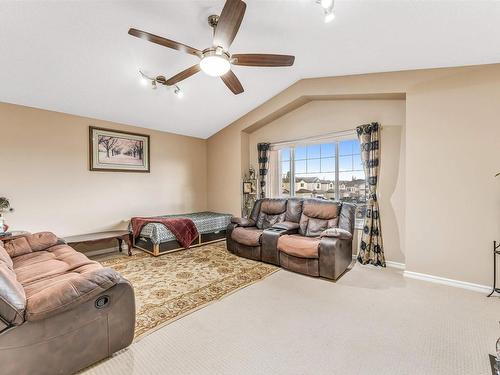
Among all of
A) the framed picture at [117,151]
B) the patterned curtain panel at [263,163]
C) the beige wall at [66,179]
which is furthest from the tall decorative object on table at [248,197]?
the framed picture at [117,151]

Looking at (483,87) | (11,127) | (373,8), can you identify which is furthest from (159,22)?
(483,87)

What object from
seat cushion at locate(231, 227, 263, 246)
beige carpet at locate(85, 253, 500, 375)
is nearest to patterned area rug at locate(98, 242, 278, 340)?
beige carpet at locate(85, 253, 500, 375)

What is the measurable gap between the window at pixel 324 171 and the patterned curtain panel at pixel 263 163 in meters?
0.30

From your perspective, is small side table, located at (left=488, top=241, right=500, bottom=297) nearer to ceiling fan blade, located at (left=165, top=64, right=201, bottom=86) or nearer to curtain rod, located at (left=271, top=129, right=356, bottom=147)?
curtain rod, located at (left=271, top=129, right=356, bottom=147)

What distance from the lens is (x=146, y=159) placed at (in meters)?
5.16

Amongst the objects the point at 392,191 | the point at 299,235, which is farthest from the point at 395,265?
the point at 299,235

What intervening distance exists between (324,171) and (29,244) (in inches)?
179

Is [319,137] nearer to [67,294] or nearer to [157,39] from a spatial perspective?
[157,39]

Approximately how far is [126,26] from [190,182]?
3810mm

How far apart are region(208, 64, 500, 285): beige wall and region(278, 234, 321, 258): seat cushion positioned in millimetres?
1341

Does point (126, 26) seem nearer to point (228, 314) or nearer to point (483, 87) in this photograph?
point (228, 314)

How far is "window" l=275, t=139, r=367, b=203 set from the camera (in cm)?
432

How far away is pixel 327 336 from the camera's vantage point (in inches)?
80.1

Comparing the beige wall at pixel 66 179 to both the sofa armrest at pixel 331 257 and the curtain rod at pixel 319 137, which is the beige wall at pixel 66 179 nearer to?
the curtain rod at pixel 319 137
